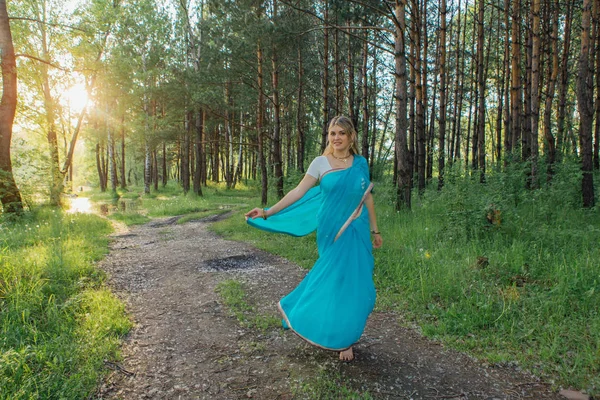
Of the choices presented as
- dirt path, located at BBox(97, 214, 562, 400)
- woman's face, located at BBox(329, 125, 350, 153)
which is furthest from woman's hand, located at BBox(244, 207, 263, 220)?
dirt path, located at BBox(97, 214, 562, 400)

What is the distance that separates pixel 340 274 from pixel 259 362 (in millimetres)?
1196

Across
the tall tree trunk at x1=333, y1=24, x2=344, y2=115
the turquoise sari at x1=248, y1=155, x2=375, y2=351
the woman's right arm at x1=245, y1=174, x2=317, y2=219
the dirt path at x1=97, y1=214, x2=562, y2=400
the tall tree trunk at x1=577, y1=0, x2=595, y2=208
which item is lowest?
the dirt path at x1=97, y1=214, x2=562, y2=400

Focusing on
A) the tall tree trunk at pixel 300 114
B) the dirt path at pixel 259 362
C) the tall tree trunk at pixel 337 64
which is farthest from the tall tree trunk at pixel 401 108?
the tall tree trunk at pixel 300 114

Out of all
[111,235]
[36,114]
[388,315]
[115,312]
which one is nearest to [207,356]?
[115,312]

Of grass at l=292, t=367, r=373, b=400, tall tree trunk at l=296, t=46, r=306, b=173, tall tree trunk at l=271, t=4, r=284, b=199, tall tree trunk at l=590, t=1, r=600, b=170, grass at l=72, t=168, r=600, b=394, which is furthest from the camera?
tall tree trunk at l=296, t=46, r=306, b=173

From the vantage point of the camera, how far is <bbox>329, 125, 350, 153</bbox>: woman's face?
3287mm

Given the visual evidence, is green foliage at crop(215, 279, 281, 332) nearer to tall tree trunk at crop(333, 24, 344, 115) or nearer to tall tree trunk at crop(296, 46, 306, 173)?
tall tree trunk at crop(333, 24, 344, 115)

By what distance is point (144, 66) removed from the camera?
2388cm

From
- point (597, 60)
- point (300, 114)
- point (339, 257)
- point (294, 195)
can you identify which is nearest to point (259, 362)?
point (339, 257)

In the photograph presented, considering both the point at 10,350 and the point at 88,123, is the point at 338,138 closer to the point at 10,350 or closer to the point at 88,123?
the point at 10,350

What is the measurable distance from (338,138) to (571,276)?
11.6 ft

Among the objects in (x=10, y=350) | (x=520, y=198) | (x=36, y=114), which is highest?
(x=36, y=114)

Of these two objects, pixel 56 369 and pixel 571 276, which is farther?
pixel 571 276

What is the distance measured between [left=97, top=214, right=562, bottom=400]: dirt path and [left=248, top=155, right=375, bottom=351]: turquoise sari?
0.40m
